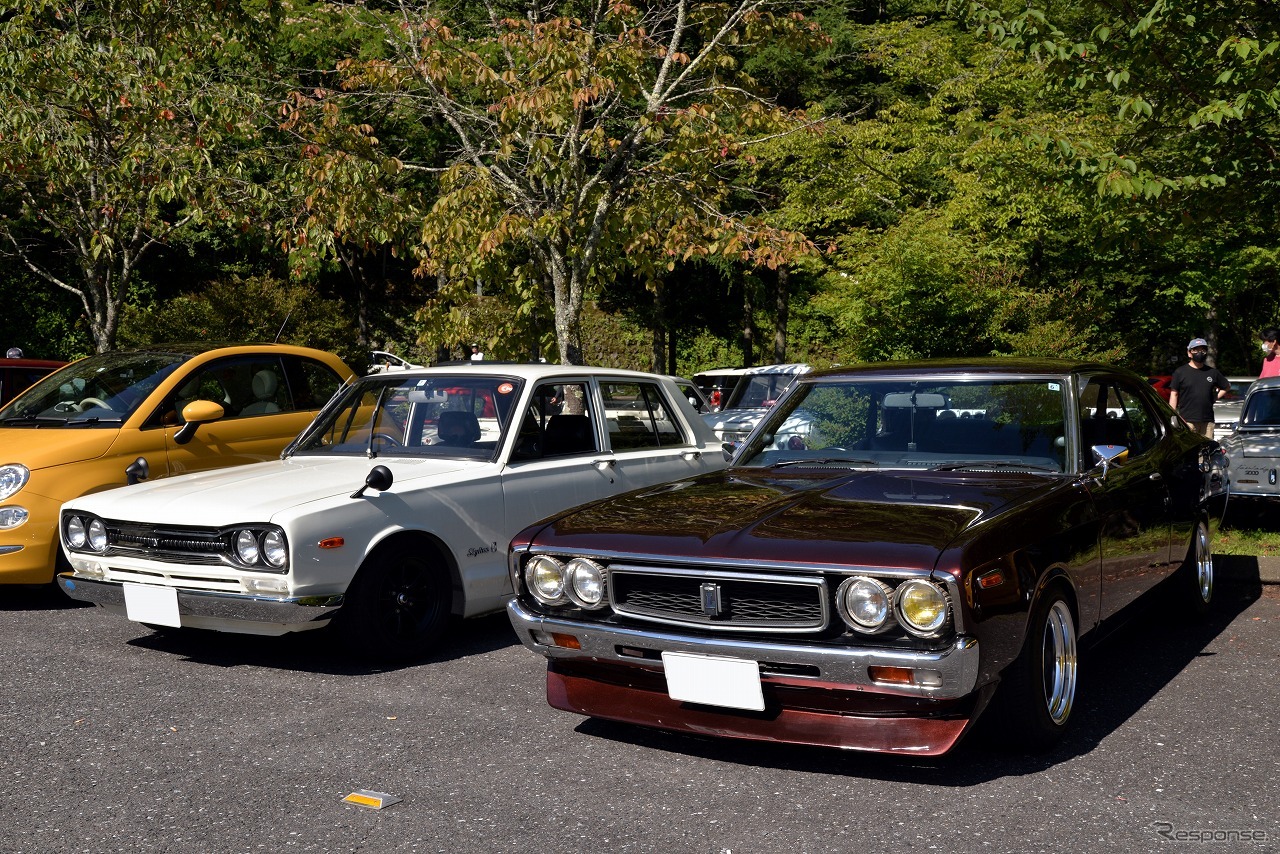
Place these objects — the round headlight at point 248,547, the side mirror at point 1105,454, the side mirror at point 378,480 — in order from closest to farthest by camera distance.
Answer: the side mirror at point 1105,454, the round headlight at point 248,547, the side mirror at point 378,480

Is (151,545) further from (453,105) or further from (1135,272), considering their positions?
(1135,272)

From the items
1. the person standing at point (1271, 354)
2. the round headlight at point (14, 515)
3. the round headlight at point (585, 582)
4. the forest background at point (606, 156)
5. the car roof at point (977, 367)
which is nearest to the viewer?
the round headlight at point (585, 582)

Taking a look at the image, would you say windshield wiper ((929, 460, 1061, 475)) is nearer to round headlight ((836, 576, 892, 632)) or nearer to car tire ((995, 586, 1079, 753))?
car tire ((995, 586, 1079, 753))

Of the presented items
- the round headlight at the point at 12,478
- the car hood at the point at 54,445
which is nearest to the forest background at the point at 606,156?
the car hood at the point at 54,445

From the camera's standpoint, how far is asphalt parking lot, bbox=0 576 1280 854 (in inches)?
147

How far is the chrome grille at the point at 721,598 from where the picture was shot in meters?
4.04

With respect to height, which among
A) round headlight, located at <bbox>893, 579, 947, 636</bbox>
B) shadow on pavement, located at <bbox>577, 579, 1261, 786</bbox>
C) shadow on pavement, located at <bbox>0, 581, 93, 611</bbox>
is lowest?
shadow on pavement, located at <bbox>577, 579, 1261, 786</bbox>

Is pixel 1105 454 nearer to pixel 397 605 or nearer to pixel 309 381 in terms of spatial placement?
pixel 397 605

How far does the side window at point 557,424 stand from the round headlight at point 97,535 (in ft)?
7.07

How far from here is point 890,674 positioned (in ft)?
12.8

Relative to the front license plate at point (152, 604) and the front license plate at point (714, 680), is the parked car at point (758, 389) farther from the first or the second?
the front license plate at point (714, 680)

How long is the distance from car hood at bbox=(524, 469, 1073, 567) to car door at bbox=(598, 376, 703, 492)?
2024 mm

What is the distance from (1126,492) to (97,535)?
504cm

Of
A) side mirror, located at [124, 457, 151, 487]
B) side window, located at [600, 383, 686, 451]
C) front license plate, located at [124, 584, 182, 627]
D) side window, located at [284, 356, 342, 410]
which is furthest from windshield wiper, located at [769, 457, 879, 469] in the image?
side window, located at [284, 356, 342, 410]
